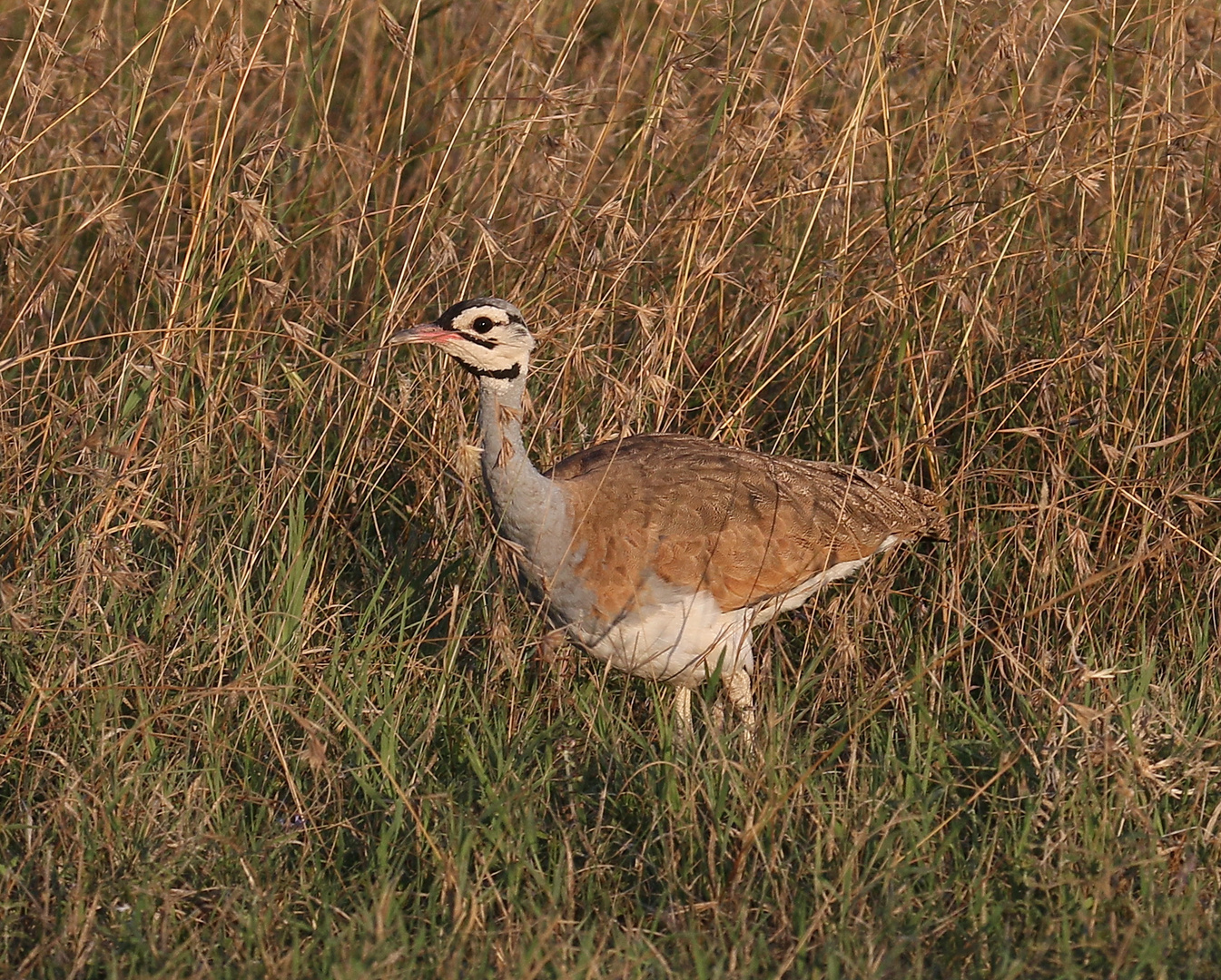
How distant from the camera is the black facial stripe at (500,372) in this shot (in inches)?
154

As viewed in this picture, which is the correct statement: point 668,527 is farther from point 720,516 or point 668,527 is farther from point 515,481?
point 515,481

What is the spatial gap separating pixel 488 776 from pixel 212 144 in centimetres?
193

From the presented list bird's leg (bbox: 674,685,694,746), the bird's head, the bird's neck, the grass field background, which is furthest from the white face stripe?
bird's leg (bbox: 674,685,694,746)

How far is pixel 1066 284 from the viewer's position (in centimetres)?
498

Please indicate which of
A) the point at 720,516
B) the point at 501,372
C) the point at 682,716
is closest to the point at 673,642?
the point at 682,716

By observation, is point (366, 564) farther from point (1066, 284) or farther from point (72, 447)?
point (1066, 284)

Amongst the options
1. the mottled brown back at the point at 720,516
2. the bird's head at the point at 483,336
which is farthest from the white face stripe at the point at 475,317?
the mottled brown back at the point at 720,516

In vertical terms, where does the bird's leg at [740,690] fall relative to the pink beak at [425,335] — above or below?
below

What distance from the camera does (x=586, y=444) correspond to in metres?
4.76

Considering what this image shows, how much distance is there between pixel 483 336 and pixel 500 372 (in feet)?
0.35

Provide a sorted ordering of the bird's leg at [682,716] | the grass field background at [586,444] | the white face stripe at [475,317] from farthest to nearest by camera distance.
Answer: the white face stripe at [475,317], the bird's leg at [682,716], the grass field background at [586,444]

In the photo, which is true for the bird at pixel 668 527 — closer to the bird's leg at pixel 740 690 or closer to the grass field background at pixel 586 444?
the bird's leg at pixel 740 690

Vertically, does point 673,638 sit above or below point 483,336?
below

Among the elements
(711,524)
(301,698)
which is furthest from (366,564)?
(711,524)
